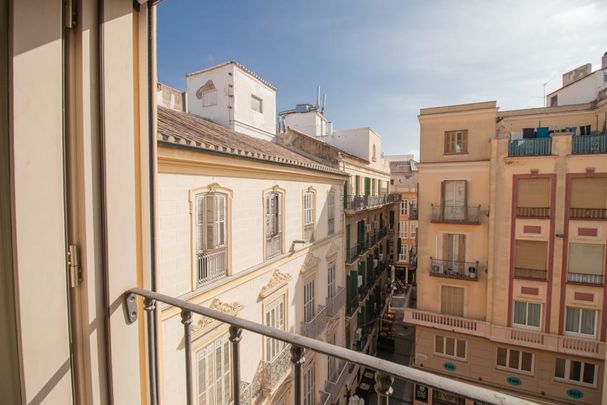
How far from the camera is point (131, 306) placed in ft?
5.40

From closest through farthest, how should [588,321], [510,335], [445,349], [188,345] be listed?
[188,345] → [588,321] → [510,335] → [445,349]

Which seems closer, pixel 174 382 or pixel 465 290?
pixel 174 382

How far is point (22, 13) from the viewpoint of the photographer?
3.99 feet

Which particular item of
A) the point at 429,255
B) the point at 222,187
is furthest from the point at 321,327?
the point at 222,187

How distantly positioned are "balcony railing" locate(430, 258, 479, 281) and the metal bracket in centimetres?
1355

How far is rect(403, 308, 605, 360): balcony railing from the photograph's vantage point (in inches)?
432

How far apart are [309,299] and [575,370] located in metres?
10.7

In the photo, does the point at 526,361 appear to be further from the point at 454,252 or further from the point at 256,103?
the point at 256,103

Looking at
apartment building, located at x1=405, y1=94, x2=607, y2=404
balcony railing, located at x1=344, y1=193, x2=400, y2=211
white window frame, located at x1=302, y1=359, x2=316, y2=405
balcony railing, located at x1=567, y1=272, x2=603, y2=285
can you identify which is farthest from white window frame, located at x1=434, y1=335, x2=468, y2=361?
balcony railing, located at x1=344, y1=193, x2=400, y2=211

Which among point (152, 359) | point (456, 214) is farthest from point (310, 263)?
point (152, 359)

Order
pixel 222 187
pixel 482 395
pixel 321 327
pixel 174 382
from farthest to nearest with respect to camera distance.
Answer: pixel 321 327
pixel 222 187
pixel 174 382
pixel 482 395

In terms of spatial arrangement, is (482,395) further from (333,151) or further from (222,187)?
(333,151)

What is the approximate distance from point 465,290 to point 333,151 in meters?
8.36

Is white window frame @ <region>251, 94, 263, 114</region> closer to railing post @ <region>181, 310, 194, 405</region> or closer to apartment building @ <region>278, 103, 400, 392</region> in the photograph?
apartment building @ <region>278, 103, 400, 392</region>
